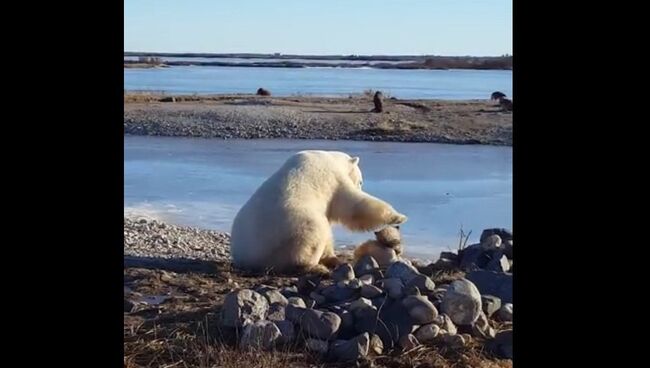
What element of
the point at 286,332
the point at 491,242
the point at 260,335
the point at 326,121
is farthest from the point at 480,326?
the point at 326,121

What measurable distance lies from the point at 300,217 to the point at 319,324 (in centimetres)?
187

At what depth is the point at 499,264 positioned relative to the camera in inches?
213

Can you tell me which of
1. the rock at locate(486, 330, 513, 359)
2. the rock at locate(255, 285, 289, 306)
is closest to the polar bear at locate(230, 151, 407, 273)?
the rock at locate(255, 285, 289, 306)

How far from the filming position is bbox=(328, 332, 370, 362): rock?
382 centimetres

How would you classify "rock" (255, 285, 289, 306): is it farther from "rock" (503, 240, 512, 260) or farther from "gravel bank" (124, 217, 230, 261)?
"gravel bank" (124, 217, 230, 261)

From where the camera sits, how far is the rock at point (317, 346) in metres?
3.91

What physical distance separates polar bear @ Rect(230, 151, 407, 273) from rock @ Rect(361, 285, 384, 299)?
1.27m

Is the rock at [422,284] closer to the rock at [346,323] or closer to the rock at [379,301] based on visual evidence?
the rock at [379,301]

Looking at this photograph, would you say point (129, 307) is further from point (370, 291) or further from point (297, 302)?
point (370, 291)
